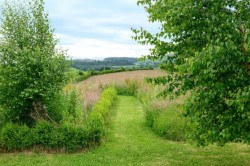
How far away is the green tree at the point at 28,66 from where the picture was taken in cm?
1100

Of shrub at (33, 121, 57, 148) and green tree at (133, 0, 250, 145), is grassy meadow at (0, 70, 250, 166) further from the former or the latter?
green tree at (133, 0, 250, 145)

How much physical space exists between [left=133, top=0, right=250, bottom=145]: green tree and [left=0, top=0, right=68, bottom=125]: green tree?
5491 millimetres

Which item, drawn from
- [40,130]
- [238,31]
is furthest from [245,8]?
[40,130]

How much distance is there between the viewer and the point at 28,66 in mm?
11094

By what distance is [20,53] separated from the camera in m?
11.4

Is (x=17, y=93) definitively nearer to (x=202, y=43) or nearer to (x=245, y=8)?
(x=202, y=43)

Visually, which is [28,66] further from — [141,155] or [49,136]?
[141,155]

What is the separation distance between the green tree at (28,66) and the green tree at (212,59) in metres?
5.49

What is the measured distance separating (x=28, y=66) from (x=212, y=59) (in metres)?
7.65

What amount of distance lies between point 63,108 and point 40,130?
1.61 m

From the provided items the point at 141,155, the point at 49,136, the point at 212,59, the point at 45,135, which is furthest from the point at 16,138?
the point at 212,59

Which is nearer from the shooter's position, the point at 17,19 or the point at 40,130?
the point at 40,130

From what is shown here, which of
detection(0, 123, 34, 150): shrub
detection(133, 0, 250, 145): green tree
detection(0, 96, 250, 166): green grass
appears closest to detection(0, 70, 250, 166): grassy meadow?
detection(0, 96, 250, 166): green grass

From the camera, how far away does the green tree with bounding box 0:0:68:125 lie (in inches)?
433
